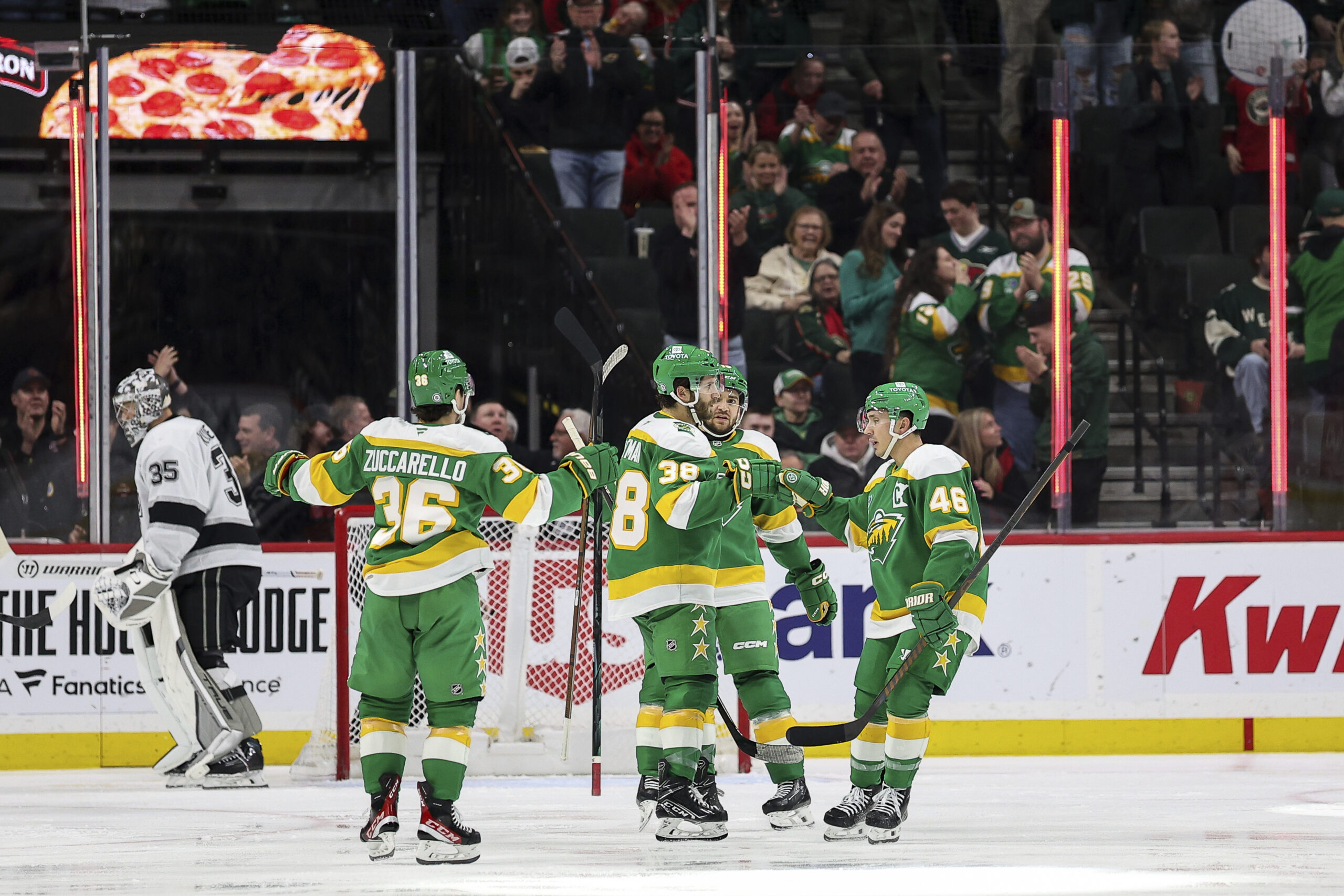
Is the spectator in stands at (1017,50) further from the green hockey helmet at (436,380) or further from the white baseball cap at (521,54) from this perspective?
the green hockey helmet at (436,380)

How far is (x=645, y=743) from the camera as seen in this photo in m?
4.71

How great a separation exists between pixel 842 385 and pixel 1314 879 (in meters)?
3.90

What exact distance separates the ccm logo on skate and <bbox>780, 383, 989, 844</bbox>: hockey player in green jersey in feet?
7.37

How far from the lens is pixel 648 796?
4.70m

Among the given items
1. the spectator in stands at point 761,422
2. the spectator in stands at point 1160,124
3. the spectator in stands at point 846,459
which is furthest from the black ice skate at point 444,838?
the spectator in stands at point 1160,124

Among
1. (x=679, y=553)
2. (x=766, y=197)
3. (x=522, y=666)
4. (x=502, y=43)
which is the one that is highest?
(x=502, y=43)

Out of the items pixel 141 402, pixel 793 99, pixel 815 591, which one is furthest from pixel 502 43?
pixel 815 591

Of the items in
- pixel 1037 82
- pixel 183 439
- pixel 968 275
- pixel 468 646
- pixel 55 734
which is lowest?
pixel 55 734

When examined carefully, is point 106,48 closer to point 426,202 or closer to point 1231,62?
point 426,202

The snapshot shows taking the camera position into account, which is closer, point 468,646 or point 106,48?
point 468,646

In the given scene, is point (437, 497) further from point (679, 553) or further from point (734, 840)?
point (734, 840)

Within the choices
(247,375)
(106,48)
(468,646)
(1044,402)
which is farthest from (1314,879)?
(106,48)

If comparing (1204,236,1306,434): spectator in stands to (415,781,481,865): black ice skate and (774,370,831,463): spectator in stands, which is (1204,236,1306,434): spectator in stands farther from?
(415,781,481,865): black ice skate

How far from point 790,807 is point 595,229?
143 inches
